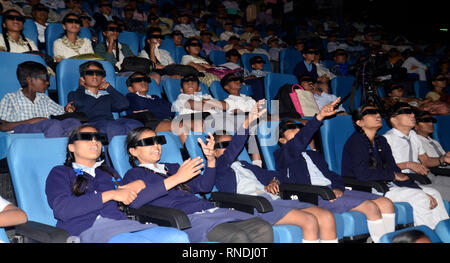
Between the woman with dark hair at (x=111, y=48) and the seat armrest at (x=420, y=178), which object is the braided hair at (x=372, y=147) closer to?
the seat armrest at (x=420, y=178)

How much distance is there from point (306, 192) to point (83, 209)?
1358 mm

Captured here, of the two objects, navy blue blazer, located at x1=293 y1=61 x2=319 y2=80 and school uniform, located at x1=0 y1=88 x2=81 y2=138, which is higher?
navy blue blazer, located at x1=293 y1=61 x2=319 y2=80

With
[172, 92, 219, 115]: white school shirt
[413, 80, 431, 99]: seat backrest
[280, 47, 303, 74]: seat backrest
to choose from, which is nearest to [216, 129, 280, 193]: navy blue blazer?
[172, 92, 219, 115]: white school shirt

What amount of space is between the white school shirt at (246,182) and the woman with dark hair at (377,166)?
2.61ft

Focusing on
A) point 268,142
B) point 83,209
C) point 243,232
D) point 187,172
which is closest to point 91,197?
point 83,209

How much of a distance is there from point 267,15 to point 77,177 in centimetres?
824

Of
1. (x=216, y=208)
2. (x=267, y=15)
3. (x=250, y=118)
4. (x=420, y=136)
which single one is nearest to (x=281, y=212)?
(x=216, y=208)

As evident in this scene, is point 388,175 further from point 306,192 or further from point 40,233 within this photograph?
point 40,233

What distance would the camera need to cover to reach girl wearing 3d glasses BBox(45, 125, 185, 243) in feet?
5.74

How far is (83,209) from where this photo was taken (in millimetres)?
1812

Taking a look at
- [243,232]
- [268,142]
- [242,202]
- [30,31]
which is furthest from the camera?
[30,31]

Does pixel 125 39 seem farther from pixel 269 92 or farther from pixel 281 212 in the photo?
pixel 281 212

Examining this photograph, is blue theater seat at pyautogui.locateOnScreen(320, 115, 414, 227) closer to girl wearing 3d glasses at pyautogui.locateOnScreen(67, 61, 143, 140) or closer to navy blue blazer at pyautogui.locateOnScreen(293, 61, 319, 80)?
girl wearing 3d glasses at pyautogui.locateOnScreen(67, 61, 143, 140)

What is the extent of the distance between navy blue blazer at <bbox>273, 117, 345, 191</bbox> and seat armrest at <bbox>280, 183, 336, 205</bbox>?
20cm
